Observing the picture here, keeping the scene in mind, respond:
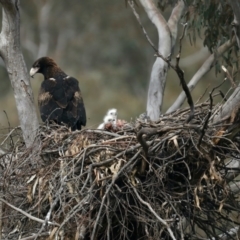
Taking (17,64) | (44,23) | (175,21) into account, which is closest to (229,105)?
(17,64)

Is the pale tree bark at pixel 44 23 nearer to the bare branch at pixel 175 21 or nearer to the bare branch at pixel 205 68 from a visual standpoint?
the bare branch at pixel 205 68

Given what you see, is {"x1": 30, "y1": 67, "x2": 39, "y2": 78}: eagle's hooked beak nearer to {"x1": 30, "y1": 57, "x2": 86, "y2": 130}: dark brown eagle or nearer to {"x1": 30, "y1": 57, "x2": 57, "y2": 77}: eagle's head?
{"x1": 30, "y1": 57, "x2": 57, "y2": 77}: eagle's head

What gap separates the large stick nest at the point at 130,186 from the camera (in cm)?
558

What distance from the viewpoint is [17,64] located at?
6.27 metres

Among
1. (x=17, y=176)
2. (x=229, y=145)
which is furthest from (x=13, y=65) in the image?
(x=229, y=145)

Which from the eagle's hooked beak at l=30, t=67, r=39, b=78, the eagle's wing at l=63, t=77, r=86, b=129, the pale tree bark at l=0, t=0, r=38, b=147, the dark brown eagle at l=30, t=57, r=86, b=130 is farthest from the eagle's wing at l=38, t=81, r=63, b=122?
the pale tree bark at l=0, t=0, r=38, b=147

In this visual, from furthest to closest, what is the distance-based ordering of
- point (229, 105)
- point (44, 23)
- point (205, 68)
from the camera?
1. point (44, 23)
2. point (205, 68)
3. point (229, 105)

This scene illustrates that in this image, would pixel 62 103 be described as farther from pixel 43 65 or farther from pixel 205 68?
pixel 205 68

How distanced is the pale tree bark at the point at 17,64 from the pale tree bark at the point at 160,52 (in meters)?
1.85

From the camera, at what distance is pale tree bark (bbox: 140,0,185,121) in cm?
816

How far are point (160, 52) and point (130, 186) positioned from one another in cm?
300

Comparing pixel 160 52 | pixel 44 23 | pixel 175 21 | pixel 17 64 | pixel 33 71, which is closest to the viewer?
pixel 17 64

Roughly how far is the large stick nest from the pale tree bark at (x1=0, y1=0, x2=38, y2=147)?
417 millimetres

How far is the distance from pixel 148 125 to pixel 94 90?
16762 mm
